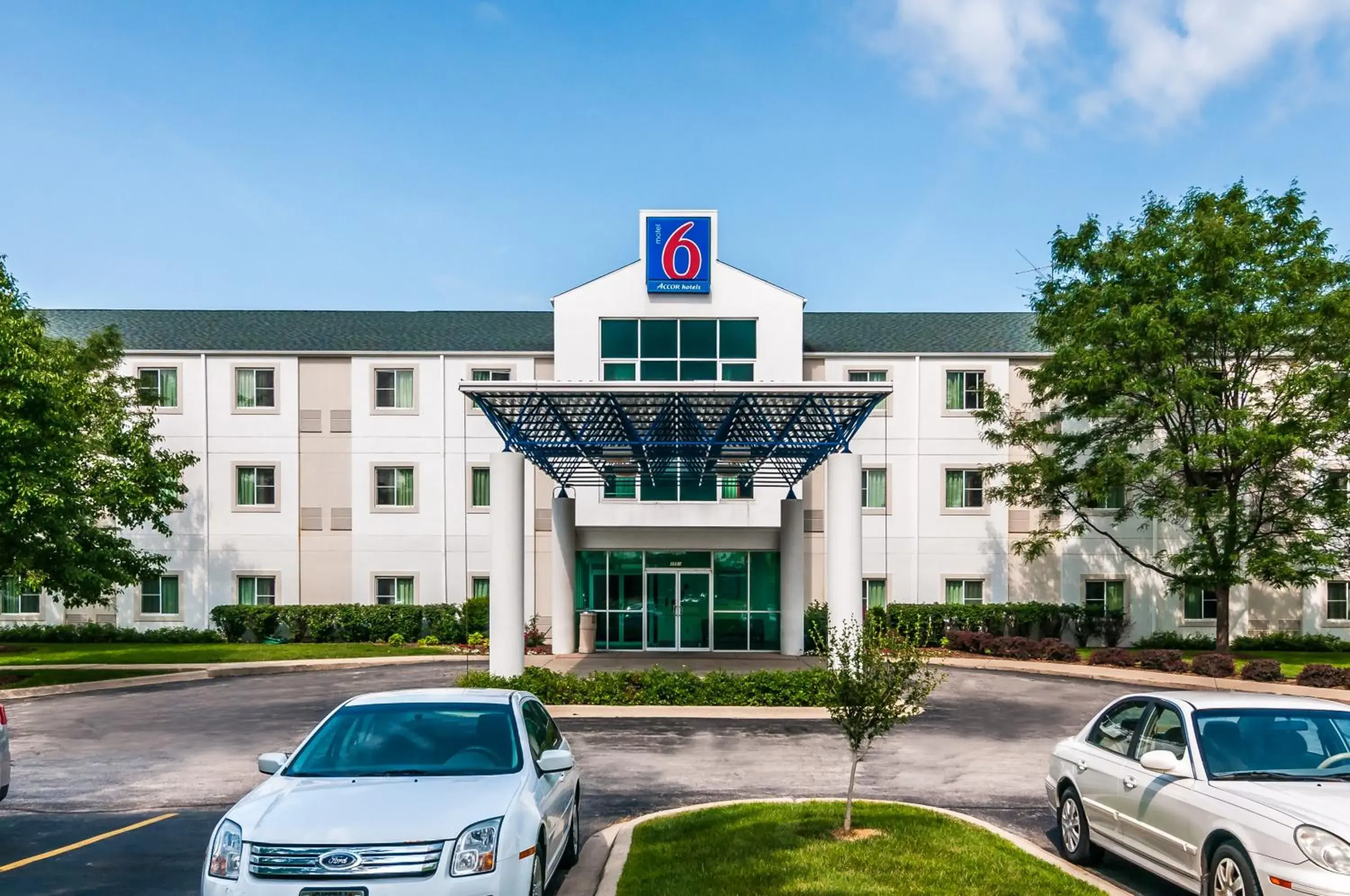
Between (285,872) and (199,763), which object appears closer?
(285,872)

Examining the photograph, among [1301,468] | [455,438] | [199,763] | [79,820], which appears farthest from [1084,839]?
[455,438]

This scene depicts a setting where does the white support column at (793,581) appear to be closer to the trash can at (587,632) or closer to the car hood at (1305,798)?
the trash can at (587,632)

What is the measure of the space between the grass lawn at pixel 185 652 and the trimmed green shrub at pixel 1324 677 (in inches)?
844

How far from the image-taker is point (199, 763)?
1494 centimetres

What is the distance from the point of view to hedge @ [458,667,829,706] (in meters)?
19.9

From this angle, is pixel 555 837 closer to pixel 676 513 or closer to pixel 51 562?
pixel 51 562

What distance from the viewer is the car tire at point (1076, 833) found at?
29.8ft

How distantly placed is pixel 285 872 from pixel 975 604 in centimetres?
2926

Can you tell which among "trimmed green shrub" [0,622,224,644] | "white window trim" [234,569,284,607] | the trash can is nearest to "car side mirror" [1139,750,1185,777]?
the trash can

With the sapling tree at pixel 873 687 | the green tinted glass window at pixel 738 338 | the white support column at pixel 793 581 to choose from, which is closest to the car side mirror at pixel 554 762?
the sapling tree at pixel 873 687

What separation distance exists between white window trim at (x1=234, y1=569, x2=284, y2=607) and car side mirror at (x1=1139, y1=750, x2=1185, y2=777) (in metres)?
30.8

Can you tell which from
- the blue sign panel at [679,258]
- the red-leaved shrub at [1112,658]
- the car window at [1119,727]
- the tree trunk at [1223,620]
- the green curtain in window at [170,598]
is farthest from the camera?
the green curtain in window at [170,598]

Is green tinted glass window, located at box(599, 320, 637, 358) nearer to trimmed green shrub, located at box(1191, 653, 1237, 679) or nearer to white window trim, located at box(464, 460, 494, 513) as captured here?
white window trim, located at box(464, 460, 494, 513)

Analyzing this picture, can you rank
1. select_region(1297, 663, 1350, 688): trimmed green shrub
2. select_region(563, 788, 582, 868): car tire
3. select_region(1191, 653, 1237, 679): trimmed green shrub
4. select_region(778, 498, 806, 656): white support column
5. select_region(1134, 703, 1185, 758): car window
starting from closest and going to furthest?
select_region(1134, 703, 1185, 758): car window < select_region(563, 788, 582, 868): car tire < select_region(1297, 663, 1350, 688): trimmed green shrub < select_region(1191, 653, 1237, 679): trimmed green shrub < select_region(778, 498, 806, 656): white support column
